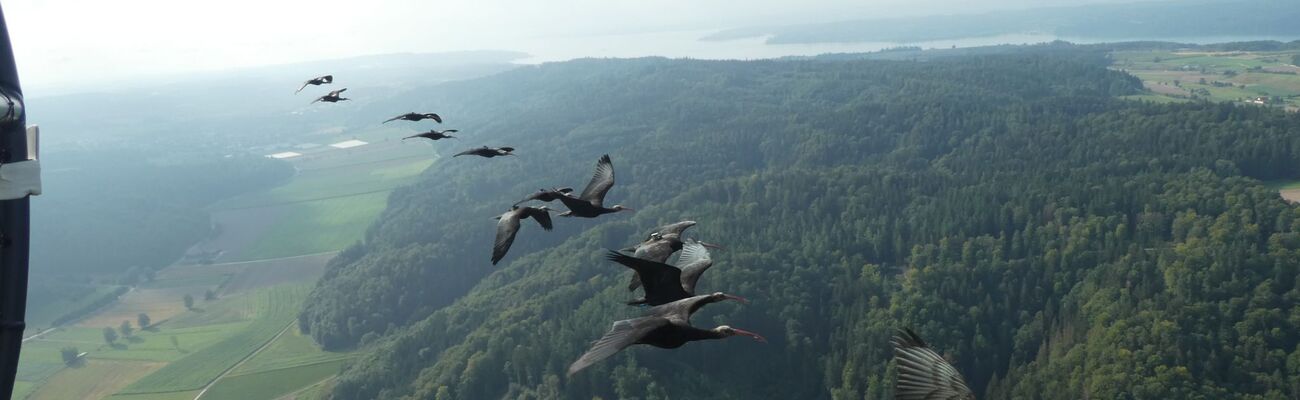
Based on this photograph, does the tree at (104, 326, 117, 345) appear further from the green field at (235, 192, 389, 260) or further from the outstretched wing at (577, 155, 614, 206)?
the outstretched wing at (577, 155, 614, 206)

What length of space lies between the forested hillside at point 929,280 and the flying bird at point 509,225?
6145cm

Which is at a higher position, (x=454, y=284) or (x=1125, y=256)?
(x=1125, y=256)

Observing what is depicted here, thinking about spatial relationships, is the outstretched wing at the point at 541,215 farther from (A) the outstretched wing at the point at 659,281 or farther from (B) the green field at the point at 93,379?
(B) the green field at the point at 93,379

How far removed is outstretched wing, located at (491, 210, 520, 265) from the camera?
54.6 ft

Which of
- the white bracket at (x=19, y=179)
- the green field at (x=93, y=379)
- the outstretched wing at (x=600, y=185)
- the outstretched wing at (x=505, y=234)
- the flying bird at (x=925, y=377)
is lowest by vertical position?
the green field at (x=93, y=379)

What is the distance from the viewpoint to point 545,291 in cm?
A: 11388

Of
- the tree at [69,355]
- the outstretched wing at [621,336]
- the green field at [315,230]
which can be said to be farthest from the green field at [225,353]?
the outstretched wing at [621,336]

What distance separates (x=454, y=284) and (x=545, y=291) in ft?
129

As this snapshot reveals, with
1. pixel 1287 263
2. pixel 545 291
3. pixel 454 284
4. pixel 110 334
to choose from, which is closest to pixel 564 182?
pixel 454 284

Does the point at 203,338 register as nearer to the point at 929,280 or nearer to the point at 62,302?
the point at 62,302

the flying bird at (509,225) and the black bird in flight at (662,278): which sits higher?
the flying bird at (509,225)

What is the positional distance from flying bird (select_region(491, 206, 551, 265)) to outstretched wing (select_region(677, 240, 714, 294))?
3293mm

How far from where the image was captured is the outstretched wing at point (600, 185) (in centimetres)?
2225

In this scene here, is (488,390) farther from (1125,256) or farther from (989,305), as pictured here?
(1125,256)
